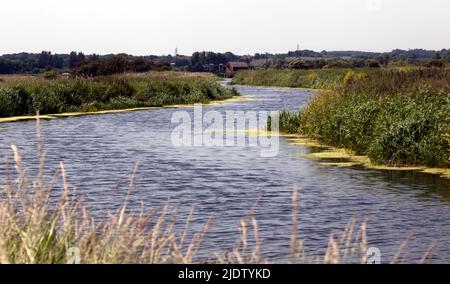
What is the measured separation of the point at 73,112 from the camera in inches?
1618

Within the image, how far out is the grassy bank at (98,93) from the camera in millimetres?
38906

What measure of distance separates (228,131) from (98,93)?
1658cm

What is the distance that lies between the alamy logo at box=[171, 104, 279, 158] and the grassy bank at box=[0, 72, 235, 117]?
6.24m

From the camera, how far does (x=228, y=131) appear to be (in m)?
30.4

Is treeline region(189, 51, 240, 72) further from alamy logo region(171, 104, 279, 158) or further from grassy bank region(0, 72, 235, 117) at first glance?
alamy logo region(171, 104, 279, 158)

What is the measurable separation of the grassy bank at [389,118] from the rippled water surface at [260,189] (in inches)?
33.9

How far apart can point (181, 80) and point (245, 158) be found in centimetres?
3374

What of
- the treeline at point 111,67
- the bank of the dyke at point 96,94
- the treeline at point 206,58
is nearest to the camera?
the bank of the dyke at point 96,94

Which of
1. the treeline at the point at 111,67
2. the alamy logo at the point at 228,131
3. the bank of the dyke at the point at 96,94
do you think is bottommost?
the alamy logo at the point at 228,131

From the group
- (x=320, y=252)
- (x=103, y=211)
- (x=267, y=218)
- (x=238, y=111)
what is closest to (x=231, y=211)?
(x=267, y=218)

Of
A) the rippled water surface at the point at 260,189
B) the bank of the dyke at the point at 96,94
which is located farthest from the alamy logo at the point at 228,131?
the bank of the dyke at the point at 96,94

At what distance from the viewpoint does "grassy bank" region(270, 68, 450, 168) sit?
19.2m

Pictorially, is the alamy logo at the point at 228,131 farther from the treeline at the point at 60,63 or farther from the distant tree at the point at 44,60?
the distant tree at the point at 44,60

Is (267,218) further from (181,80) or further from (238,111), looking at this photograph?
(181,80)
